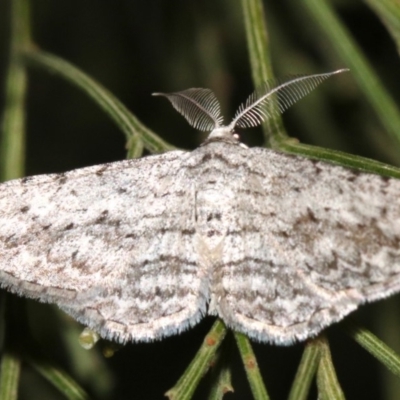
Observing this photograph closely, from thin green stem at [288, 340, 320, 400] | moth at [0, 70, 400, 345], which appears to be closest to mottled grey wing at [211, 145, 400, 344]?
moth at [0, 70, 400, 345]

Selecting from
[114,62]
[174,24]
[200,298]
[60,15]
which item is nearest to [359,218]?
[200,298]

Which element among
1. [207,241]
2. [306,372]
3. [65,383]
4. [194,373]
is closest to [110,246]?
[207,241]

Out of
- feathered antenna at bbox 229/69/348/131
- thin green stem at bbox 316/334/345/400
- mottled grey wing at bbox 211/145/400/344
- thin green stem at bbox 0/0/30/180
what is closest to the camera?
mottled grey wing at bbox 211/145/400/344

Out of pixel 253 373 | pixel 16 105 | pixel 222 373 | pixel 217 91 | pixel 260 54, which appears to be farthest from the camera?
pixel 217 91

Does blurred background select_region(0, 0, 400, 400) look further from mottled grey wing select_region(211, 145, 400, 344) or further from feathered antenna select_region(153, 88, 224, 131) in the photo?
mottled grey wing select_region(211, 145, 400, 344)

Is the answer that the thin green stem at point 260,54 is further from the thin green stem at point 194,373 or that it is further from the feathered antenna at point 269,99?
the thin green stem at point 194,373

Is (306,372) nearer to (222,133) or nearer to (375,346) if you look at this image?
(375,346)

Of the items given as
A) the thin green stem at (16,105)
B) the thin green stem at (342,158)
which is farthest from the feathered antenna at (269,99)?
the thin green stem at (16,105)
